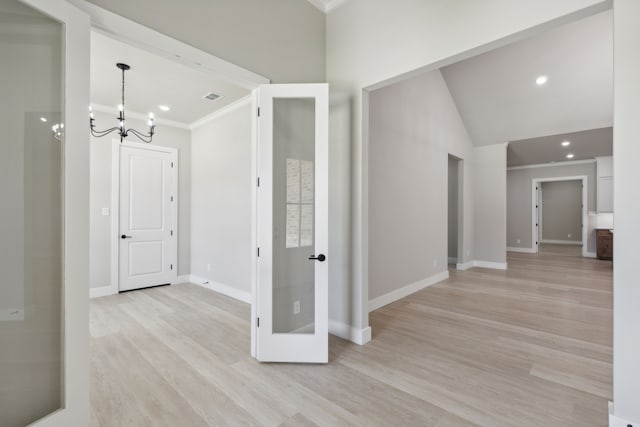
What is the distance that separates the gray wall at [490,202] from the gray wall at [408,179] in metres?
1.57

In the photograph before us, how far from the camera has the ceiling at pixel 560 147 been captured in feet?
21.3

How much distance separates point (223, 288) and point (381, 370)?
3.18 m

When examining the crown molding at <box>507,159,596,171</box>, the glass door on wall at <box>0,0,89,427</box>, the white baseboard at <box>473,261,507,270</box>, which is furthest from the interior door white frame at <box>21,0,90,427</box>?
the crown molding at <box>507,159,596,171</box>

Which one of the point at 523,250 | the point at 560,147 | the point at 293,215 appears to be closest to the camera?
the point at 293,215

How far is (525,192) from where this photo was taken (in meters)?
9.86

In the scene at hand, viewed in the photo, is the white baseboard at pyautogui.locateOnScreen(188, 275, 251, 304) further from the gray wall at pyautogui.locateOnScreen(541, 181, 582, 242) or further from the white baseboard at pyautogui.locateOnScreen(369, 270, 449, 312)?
the gray wall at pyautogui.locateOnScreen(541, 181, 582, 242)

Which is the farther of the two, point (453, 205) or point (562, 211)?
point (562, 211)

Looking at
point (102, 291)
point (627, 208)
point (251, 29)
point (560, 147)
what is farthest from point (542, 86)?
point (102, 291)

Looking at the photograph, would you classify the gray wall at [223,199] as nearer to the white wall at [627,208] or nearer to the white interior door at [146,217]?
the white interior door at [146,217]

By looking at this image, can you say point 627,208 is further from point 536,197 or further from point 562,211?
point 562,211

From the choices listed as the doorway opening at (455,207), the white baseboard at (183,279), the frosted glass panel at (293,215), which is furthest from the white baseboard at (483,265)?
the white baseboard at (183,279)

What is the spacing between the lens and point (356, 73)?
9.39 feet

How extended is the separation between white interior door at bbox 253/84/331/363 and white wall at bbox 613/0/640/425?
1.81 meters

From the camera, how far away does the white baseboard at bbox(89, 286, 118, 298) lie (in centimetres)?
455
